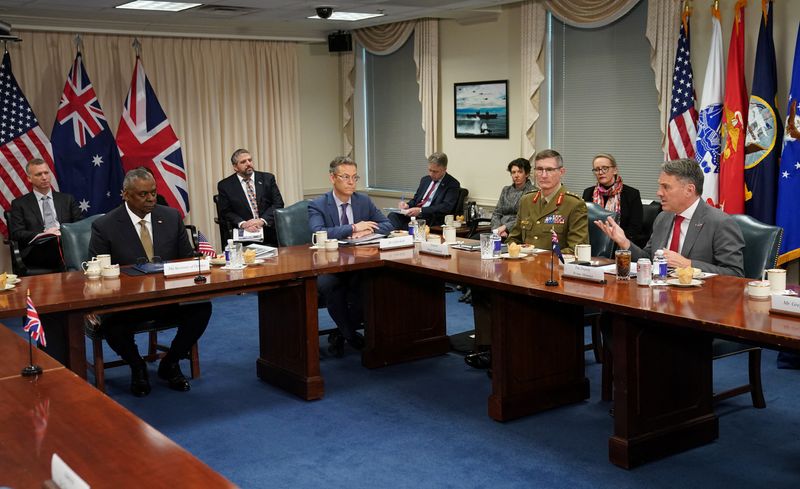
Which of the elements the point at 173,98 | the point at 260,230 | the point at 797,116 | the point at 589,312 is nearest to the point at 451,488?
the point at 589,312

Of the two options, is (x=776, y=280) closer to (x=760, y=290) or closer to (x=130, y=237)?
(x=760, y=290)

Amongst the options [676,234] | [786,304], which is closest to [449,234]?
[676,234]

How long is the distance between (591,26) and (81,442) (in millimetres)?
5894

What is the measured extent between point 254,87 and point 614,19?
3900 millimetres

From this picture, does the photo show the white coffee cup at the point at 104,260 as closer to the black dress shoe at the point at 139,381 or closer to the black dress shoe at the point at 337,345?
the black dress shoe at the point at 139,381

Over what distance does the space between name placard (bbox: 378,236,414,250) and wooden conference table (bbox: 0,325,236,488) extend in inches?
106

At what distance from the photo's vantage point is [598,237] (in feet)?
16.9

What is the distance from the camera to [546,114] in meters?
7.61

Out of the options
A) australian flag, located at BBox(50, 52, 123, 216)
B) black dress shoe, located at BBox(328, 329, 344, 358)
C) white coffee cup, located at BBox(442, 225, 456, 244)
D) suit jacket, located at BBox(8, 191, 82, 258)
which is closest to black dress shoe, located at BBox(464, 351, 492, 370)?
white coffee cup, located at BBox(442, 225, 456, 244)

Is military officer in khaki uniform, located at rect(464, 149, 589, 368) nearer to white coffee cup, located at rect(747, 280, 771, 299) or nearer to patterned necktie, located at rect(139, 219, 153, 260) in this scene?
white coffee cup, located at rect(747, 280, 771, 299)

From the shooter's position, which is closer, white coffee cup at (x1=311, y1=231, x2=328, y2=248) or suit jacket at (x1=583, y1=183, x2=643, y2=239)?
white coffee cup at (x1=311, y1=231, x2=328, y2=248)

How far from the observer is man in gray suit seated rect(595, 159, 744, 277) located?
410 centimetres

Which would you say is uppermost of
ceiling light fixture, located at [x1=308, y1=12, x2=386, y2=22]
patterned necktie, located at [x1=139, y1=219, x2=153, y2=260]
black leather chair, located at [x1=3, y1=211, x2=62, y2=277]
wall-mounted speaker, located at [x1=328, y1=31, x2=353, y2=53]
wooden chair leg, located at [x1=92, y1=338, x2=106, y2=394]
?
ceiling light fixture, located at [x1=308, y1=12, x2=386, y2=22]

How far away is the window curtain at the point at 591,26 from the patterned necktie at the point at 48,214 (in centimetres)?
395
